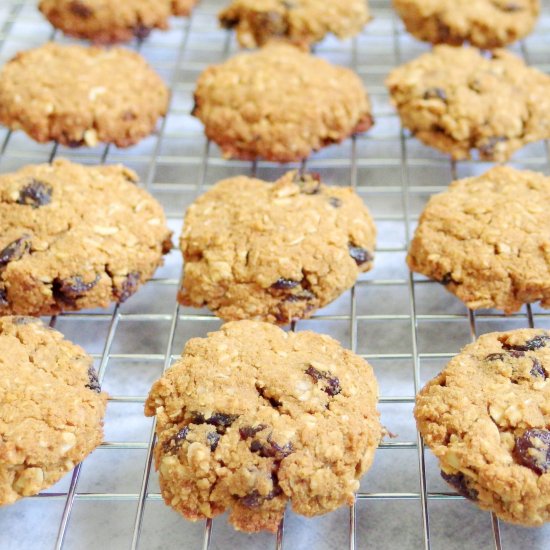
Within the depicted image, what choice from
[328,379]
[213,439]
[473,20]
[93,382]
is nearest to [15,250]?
[93,382]

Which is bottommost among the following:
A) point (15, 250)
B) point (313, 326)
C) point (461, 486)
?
point (313, 326)

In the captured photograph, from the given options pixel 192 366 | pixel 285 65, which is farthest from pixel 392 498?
pixel 285 65

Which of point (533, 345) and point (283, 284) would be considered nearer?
point (533, 345)

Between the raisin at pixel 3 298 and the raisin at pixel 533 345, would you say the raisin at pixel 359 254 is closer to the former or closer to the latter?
the raisin at pixel 533 345

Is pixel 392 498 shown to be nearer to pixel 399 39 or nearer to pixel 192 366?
pixel 192 366

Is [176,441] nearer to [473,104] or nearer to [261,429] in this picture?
[261,429]

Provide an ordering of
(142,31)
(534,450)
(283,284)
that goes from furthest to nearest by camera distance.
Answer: (142,31), (283,284), (534,450)

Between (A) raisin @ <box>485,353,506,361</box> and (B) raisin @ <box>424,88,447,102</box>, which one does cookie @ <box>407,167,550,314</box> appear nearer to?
(A) raisin @ <box>485,353,506,361</box>
